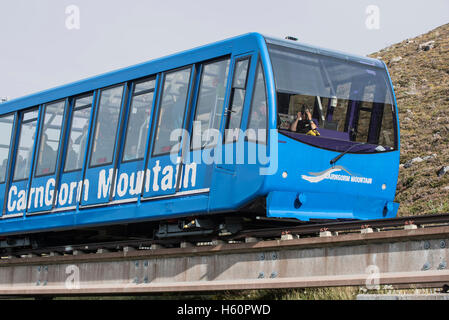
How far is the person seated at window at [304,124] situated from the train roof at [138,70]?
3.17 feet

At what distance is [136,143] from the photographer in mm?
12977

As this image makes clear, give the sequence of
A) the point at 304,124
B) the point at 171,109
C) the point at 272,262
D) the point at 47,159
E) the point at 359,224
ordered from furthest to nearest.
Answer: the point at 47,159 → the point at 171,109 → the point at 304,124 → the point at 272,262 → the point at 359,224

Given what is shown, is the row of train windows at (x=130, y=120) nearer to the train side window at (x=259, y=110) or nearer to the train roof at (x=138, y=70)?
the train side window at (x=259, y=110)

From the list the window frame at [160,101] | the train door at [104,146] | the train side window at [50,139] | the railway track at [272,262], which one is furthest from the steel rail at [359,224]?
the train side window at [50,139]

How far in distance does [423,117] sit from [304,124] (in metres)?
22.2

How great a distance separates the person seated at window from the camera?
11.3 metres

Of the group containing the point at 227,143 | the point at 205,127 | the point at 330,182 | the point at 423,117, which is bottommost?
the point at 330,182

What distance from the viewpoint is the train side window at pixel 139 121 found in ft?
42.3

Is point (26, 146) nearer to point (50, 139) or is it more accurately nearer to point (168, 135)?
point (50, 139)

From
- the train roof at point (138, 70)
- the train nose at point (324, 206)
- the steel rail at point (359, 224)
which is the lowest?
the steel rail at point (359, 224)

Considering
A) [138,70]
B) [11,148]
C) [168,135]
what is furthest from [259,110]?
[11,148]

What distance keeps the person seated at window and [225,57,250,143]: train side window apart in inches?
29.5
